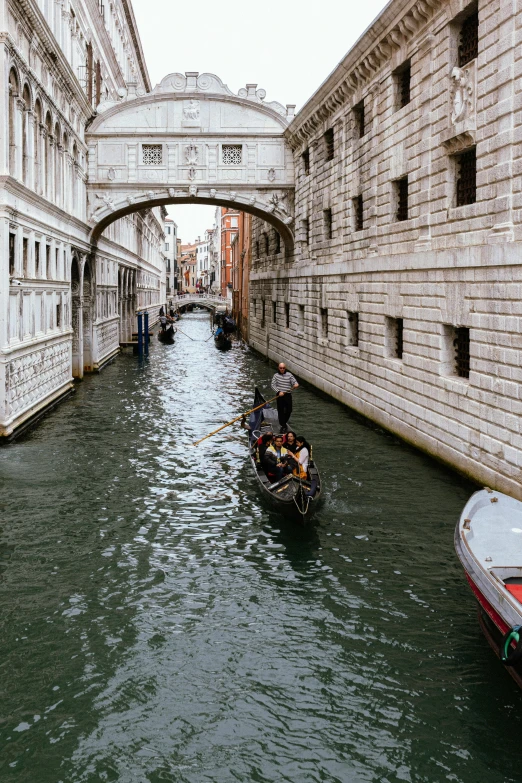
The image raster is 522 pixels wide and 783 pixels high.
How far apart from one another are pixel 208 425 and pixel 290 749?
12.5m

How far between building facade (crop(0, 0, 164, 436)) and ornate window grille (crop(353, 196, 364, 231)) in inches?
292

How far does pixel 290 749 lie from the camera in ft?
18.7

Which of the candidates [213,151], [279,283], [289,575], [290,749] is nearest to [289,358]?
[279,283]

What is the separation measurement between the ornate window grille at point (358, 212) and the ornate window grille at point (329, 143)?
3.45m

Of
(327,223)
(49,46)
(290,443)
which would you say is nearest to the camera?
(290,443)

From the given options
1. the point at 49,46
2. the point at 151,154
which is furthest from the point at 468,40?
the point at 151,154

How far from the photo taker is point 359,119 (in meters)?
20.9

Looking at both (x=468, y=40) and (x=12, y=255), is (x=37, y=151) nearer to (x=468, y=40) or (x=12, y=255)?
(x=12, y=255)

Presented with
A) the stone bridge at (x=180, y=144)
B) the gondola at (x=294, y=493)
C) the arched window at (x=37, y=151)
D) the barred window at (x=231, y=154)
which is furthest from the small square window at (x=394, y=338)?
the barred window at (x=231, y=154)

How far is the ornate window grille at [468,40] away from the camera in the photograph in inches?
527

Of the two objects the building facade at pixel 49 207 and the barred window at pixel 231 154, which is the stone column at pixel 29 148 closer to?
the building facade at pixel 49 207

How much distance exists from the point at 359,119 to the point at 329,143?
3.21m

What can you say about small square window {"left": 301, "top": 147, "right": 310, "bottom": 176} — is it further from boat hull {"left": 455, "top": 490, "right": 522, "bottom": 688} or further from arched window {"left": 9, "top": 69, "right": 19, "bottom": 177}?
boat hull {"left": 455, "top": 490, "right": 522, "bottom": 688}

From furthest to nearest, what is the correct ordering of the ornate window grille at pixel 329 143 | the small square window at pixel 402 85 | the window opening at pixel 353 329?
the ornate window grille at pixel 329 143
the window opening at pixel 353 329
the small square window at pixel 402 85
